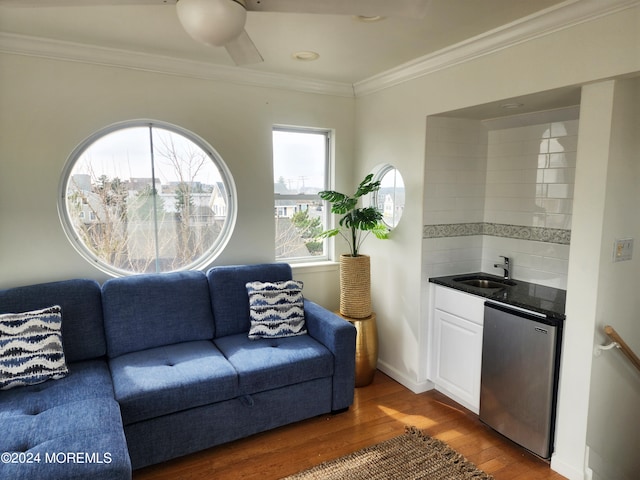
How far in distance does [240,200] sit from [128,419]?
1.78 m

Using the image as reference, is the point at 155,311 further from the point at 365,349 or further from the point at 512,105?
the point at 512,105

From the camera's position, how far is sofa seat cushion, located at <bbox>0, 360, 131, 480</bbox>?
1.59 meters

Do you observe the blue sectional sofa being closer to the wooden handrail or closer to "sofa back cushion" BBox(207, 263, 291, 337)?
"sofa back cushion" BBox(207, 263, 291, 337)

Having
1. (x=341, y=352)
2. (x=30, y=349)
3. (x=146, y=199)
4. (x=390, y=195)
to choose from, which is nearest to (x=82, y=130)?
(x=146, y=199)

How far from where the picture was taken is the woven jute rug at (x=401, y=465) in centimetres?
228

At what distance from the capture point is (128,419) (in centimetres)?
216

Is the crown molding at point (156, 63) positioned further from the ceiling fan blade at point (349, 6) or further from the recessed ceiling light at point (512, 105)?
the ceiling fan blade at point (349, 6)

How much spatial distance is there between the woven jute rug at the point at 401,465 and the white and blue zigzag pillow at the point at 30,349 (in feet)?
4.81

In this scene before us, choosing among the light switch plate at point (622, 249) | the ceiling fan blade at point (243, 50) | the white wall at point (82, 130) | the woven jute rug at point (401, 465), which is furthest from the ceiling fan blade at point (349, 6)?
the woven jute rug at point (401, 465)

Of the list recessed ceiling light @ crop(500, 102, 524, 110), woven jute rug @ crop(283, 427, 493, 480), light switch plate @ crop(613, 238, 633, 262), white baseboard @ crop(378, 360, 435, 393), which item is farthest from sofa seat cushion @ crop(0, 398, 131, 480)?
recessed ceiling light @ crop(500, 102, 524, 110)

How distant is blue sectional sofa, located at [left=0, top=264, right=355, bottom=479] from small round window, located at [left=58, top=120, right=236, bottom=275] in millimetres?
339

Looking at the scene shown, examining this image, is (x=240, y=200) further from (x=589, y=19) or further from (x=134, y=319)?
(x=589, y=19)

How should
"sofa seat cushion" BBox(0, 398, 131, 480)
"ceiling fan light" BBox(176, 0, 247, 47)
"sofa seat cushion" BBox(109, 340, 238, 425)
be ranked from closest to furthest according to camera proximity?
"ceiling fan light" BBox(176, 0, 247, 47)
"sofa seat cushion" BBox(0, 398, 131, 480)
"sofa seat cushion" BBox(109, 340, 238, 425)

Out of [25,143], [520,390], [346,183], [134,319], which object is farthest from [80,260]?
[520,390]
